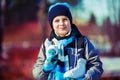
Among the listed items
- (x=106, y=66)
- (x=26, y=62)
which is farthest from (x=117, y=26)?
(x=26, y=62)

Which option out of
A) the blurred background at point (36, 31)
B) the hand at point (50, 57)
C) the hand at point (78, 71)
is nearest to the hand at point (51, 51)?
the hand at point (50, 57)

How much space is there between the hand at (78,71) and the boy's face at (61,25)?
0.18 m

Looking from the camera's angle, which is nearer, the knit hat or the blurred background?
the knit hat

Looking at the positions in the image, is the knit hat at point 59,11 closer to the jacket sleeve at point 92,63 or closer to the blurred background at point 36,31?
the jacket sleeve at point 92,63

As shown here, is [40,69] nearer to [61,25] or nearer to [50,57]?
[50,57]

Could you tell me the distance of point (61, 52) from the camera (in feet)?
6.29

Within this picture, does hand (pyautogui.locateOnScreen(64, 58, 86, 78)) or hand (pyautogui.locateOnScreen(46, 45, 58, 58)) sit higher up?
hand (pyautogui.locateOnScreen(46, 45, 58, 58))

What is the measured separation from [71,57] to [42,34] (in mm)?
2886

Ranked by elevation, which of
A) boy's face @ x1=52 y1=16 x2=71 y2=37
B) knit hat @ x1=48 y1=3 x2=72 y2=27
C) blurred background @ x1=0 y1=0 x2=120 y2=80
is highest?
knit hat @ x1=48 y1=3 x2=72 y2=27

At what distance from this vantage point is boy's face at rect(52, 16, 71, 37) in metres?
1.95

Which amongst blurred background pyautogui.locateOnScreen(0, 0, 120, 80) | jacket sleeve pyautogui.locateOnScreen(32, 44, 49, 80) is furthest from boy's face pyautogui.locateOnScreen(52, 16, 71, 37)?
blurred background pyautogui.locateOnScreen(0, 0, 120, 80)

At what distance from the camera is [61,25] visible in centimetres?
195

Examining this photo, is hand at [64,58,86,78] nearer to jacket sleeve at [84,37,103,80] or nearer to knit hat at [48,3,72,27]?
jacket sleeve at [84,37,103,80]

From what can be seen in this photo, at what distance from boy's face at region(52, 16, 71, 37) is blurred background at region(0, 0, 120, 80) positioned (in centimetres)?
281
